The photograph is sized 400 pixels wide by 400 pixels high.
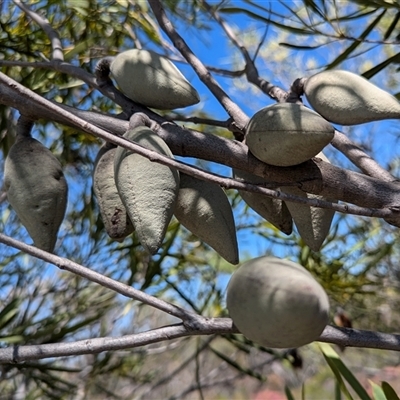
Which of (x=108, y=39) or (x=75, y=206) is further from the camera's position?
(x=75, y=206)

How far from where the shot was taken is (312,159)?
55 centimetres

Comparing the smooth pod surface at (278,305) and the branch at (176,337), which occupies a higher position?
the smooth pod surface at (278,305)

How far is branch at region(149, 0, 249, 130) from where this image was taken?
640 millimetres

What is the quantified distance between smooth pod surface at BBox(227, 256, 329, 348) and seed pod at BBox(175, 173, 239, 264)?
0.34 ft

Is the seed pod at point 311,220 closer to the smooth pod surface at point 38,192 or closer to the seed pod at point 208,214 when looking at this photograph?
the seed pod at point 208,214

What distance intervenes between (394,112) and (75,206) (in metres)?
1.32

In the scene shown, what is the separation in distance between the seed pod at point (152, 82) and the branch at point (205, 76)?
4cm

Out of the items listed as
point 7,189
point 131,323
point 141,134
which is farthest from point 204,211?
point 131,323

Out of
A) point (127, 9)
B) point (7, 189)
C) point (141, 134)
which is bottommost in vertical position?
Answer: point (127, 9)

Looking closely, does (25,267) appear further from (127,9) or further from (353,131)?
(353,131)

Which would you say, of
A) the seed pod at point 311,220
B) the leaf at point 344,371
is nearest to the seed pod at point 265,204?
the seed pod at point 311,220

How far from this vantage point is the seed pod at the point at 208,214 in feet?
1.77

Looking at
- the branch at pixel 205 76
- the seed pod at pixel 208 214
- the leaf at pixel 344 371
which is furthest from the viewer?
the leaf at pixel 344 371

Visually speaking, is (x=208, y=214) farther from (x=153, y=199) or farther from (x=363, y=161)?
(x=363, y=161)
